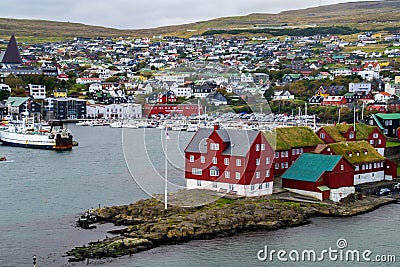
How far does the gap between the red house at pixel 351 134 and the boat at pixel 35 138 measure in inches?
464

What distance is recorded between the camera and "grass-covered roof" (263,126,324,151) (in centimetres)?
1594

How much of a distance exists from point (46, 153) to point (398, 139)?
12.8 m

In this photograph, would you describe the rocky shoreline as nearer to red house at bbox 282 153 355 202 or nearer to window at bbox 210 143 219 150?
red house at bbox 282 153 355 202

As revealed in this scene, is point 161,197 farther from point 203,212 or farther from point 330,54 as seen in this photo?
point 330,54

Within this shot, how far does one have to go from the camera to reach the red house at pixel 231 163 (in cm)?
1386

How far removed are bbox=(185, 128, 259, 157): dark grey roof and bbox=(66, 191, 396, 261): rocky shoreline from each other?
3.35 feet

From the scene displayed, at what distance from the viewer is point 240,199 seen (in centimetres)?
1366

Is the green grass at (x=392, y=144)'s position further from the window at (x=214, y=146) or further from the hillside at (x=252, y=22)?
the hillside at (x=252, y=22)

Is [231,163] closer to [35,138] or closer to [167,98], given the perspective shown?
[35,138]

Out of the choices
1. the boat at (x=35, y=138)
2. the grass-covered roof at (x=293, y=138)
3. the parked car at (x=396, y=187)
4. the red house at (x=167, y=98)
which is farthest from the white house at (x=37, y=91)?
the parked car at (x=396, y=187)

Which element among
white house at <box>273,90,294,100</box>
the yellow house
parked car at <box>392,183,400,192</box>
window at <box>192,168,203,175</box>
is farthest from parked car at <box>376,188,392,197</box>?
white house at <box>273,90,294,100</box>

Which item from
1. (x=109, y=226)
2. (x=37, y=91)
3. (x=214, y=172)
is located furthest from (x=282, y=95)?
(x=109, y=226)

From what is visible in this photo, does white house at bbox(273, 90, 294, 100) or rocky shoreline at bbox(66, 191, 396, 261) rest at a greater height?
white house at bbox(273, 90, 294, 100)

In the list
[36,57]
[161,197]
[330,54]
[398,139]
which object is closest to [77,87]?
[36,57]
